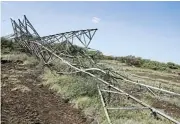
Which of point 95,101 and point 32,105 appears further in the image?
point 32,105

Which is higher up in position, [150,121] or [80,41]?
[80,41]

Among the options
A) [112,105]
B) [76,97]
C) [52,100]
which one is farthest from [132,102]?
[52,100]

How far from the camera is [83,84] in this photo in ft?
53.1

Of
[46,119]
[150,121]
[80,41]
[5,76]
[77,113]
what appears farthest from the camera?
[80,41]

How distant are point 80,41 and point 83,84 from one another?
9.92m

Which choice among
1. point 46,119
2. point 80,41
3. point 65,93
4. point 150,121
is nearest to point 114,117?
point 150,121

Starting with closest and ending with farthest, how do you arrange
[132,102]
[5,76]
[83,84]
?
[132,102] → [83,84] → [5,76]

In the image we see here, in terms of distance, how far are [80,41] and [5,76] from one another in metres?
7.07

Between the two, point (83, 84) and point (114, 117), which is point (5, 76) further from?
point (114, 117)

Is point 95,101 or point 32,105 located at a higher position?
point 95,101

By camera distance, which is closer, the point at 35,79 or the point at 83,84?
the point at 83,84

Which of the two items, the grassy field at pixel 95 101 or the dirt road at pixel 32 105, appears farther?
the dirt road at pixel 32 105

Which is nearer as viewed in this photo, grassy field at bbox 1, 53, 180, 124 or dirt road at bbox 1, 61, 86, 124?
grassy field at bbox 1, 53, 180, 124

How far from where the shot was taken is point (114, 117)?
11719 millimetres
